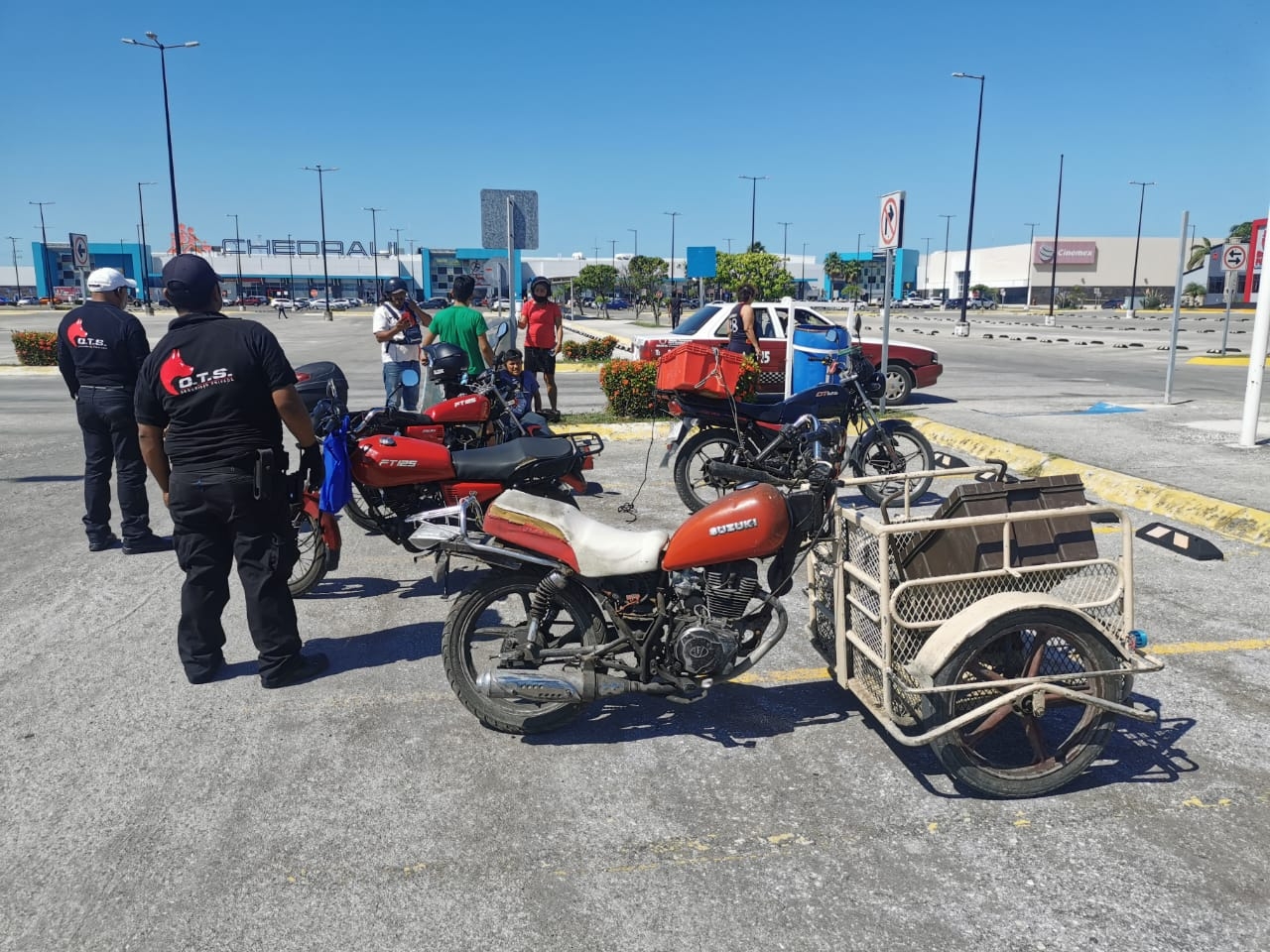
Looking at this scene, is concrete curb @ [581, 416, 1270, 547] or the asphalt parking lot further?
concrete curb @ [581, 416, 1270, 547]

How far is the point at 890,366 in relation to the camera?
14.5 metres

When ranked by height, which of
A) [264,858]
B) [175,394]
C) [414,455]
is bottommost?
[264,858]

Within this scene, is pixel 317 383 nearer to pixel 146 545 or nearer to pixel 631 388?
pixel 146 545

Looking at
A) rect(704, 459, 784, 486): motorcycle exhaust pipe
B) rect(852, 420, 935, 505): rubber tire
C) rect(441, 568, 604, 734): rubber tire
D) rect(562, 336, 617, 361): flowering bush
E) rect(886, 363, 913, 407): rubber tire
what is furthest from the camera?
rect(562, 336, 617, 361): flowering bush

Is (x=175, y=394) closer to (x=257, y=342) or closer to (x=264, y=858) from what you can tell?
(x=257, y=342)

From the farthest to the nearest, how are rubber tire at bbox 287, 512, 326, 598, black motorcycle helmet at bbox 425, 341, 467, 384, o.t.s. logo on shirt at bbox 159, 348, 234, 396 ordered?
black motorcycle helmet at bbox 425, 341, 467, 384
rubber tire at bbox 287, 512, 326, 598
o.t.s. logo on shirt at bbox 159, 348, 234, 396

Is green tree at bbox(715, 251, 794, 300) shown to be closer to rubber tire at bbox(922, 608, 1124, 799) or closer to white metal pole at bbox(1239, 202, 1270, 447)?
white metal pole at bbox(1239, 202, 1270, 447)

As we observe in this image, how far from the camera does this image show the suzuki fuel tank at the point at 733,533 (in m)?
3.60

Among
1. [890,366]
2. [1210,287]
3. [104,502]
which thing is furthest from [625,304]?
[104,502]

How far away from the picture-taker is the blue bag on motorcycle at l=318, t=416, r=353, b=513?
17.4 ft

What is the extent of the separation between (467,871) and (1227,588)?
16.5 feet

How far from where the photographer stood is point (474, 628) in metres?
3.92

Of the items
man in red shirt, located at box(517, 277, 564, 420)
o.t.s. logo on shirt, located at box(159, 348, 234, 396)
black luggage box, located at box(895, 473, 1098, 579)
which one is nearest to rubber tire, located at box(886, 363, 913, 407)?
man in red shirt, located at box(517, 277, 564, 420)

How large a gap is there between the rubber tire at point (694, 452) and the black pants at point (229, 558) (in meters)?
3.72
